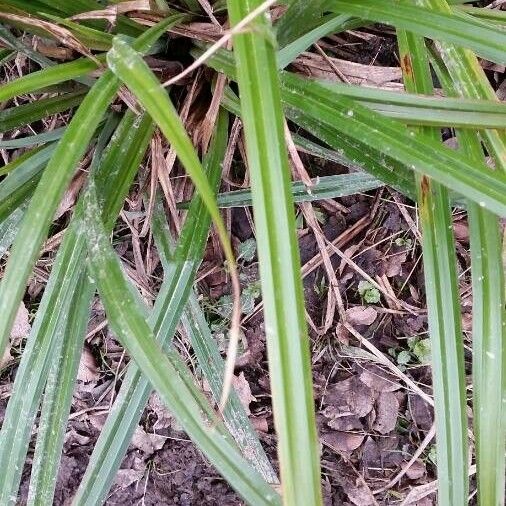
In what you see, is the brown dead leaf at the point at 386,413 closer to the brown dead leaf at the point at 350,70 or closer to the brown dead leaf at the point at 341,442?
the brown dead leaf at the point at 341,442

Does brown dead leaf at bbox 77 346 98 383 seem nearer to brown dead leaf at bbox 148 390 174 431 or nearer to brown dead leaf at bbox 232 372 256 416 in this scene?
brown dead leaf at bbox 148 390 174 431

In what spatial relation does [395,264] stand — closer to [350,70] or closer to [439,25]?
[350,70]

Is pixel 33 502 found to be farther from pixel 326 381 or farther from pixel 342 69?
pixel 342 69

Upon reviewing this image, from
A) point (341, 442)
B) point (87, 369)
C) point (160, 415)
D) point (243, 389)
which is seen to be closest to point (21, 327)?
point (87, 369)

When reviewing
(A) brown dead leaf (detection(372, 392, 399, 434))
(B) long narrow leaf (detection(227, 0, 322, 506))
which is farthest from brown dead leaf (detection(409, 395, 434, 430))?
(B) long narrow leaf (detection(227, 0, 322, 506))

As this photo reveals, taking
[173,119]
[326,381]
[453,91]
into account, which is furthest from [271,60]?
[326,381]

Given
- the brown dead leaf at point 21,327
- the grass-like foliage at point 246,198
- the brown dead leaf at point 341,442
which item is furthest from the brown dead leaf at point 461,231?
the brown dead leaf at point 21,327
